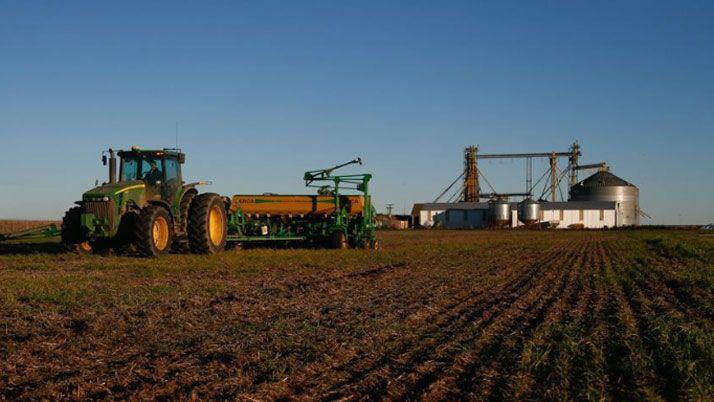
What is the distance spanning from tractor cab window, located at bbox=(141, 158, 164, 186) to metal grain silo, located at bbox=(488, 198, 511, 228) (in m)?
53.7

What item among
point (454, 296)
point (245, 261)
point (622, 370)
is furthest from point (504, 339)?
point (245, 261)

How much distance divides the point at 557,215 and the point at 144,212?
61.3 m

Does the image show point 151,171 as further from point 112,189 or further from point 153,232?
point 153,232

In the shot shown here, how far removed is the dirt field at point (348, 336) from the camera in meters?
5.45

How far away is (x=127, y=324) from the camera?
8031 mm

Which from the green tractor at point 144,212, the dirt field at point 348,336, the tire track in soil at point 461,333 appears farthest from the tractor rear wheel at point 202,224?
the tire track in soil at point 461,333

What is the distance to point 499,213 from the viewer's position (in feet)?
228

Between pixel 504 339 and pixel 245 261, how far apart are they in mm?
10548

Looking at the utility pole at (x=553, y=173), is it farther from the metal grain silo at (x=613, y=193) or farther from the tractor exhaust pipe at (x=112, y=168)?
the tractor exhaust pipe at (x=112, y=168)

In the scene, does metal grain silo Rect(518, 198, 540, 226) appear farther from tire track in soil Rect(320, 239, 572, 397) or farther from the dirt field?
tire track in soil Rect(320, 239, 572, 397)

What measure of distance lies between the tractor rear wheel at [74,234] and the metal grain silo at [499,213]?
181 ft

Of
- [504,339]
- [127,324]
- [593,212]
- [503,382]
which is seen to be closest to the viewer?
[503,382]

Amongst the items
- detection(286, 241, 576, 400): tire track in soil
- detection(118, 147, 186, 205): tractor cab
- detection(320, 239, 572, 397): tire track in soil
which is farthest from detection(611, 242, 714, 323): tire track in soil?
detection(118, 147, 186, 205): tractor cab

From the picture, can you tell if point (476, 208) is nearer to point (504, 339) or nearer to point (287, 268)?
point (287, 268)
